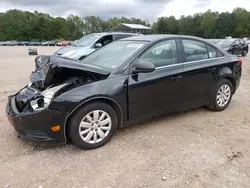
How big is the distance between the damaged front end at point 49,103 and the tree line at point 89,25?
86588 millimetres

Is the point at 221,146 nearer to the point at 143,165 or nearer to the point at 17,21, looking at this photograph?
the point at 143,165

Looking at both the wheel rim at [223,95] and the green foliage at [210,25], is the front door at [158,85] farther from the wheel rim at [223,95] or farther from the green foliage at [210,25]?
the green foliage at [210,25]

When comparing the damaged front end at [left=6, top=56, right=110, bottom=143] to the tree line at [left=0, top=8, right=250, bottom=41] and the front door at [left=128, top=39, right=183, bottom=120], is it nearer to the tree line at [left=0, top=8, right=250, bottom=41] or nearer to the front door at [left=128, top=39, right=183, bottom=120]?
the front door at [left=128, top=39, right=183, bottom=120]

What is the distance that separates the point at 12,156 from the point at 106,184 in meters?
1.38

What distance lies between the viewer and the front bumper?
A: 2.95m

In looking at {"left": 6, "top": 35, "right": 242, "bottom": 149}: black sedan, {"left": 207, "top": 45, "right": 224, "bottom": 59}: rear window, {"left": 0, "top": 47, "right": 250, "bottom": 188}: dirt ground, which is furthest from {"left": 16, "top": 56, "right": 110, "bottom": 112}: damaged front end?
{"left": 207, "top": 45, "right": 224, "bottom": 59}: rear window

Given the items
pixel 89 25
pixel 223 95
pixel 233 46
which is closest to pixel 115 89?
pixel 223 95

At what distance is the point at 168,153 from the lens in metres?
3.15

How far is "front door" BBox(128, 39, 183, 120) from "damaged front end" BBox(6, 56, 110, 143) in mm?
521

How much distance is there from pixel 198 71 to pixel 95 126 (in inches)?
80.7

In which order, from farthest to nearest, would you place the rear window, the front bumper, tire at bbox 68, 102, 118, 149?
the rear window < tire at bbox 68, 102, 118, 149 < the front bumper

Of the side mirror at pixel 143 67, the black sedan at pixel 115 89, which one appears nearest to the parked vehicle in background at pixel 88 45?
the black sedan at pixel 115 89

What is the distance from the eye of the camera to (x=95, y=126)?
10.5 feet

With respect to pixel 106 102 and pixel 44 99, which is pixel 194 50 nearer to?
pixel 106 102
